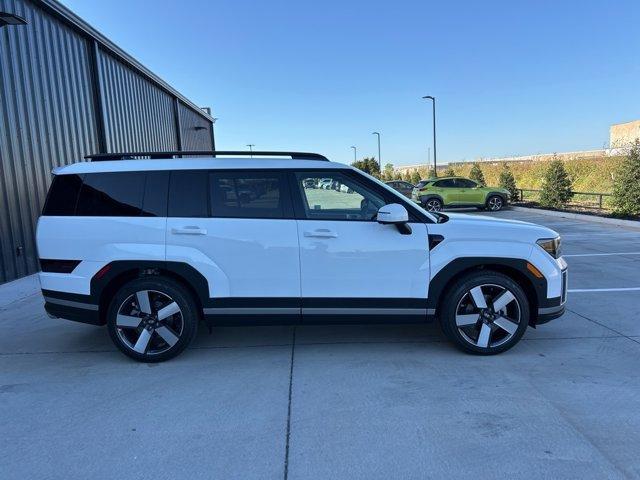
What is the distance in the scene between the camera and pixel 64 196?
4.35m

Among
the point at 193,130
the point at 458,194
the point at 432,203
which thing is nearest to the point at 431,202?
the point at 432,203

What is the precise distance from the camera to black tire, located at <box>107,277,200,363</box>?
4.27 meters

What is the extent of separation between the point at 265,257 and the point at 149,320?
1192 millimetres

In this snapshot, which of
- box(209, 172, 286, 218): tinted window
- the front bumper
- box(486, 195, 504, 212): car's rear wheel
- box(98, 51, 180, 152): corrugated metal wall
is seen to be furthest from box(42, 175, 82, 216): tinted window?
box(486, 195, 504, 212): car's rear wheel

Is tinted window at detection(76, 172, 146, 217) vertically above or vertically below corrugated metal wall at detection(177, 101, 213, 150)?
below

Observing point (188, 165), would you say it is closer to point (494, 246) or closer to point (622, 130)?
point (494, 246)

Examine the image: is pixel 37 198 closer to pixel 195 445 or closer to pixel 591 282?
pixel 195 445

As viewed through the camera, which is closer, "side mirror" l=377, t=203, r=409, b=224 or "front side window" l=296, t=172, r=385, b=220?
"side mirror" l=377, t=203, r=409, b=224

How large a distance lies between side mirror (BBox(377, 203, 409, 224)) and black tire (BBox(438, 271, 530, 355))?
0.83m

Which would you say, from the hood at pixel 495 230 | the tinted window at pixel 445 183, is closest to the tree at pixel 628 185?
the tinted window at pixel 445 183

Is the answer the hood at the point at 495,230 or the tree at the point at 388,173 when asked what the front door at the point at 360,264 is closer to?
the hood at the point at 495,230

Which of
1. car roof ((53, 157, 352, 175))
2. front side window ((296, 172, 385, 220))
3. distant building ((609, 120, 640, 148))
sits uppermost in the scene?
distant building ((609, 120, 640, 148))

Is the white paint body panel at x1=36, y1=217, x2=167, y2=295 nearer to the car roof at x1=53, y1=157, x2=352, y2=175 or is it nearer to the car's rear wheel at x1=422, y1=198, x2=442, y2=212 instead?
the car roof at x1=53, y1=157, x2=352, y2=175

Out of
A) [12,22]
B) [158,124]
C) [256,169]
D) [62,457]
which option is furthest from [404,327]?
[158,124]
